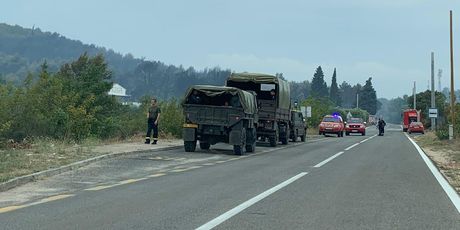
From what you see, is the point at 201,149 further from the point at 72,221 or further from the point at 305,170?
the point at 72,221

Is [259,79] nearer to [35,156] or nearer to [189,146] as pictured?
[189,146]

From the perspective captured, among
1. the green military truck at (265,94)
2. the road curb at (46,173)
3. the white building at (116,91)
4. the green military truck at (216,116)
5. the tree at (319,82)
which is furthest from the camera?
the tree at (319,82)

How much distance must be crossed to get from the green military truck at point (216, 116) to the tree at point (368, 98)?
155 meters

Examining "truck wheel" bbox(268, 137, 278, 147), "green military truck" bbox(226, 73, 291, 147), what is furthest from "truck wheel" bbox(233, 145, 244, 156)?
"truck wheel" bbox(268, 137, 278, 147)

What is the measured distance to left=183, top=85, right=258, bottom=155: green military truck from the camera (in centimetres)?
2195

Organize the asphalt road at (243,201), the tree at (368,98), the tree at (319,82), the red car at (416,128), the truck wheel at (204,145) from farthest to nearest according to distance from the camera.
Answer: the tree at (368,98), the tree at (319,82), the red car at (416,128), the truck wheel at (204,145), the asphalt road at (243,201)

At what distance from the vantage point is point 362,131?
199 feet

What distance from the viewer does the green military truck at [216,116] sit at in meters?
22.0

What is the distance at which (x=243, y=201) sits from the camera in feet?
34.4

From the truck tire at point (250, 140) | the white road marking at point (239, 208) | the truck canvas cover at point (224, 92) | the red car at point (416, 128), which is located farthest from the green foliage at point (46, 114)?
the red car at point (416, 128)

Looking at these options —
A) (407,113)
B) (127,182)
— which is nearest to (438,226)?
(127,182)

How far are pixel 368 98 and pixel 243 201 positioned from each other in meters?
168

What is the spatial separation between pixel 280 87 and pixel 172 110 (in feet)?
22.3

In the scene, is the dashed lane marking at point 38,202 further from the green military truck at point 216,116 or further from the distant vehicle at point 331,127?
the distant vehicle at point 331,127
